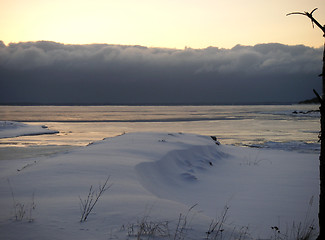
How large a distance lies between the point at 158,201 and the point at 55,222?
1939mm

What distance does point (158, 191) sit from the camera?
7402 mm

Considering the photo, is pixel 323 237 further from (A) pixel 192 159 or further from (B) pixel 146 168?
(A) pixel 192 159

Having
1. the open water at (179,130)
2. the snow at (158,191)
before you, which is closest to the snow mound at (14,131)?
the open water at (179,130)

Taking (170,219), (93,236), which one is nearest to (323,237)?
(170,219)

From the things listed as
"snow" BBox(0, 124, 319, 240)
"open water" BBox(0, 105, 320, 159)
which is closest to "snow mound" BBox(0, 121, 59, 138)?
"open water" BBox(0, 105, 320, 159)

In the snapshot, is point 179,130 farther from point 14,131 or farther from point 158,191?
point 158,191

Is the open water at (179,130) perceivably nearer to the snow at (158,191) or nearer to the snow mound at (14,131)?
the snow mound at (14,131)

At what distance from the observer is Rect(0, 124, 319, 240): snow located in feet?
13.8

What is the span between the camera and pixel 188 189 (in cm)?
832

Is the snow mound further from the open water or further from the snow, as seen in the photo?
the snow

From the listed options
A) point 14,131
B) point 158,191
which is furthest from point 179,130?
point 158,191

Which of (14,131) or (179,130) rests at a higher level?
(14,131)

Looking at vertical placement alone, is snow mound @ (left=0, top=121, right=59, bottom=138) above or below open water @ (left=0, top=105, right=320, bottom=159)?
above

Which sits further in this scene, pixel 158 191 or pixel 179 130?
pixel 179 130
